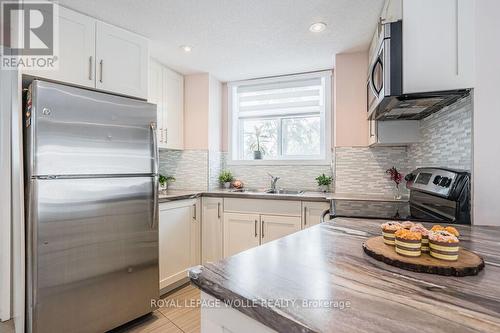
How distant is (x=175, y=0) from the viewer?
1.78 m

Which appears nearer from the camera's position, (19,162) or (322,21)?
(19,162)

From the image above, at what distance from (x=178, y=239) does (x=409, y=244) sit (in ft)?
7.13

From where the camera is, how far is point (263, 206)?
2.62 meters

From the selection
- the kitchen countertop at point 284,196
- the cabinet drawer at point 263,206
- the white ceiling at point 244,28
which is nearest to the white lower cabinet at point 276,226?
the cabinet drawer at point 263,206

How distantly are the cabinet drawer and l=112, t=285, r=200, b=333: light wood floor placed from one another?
907 millimetres

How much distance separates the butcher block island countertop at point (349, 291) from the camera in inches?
19.3

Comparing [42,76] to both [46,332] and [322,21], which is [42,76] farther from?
[322,21]

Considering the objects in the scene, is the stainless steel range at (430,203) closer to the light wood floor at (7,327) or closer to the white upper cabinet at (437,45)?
the white upper cabinet at (437,45)

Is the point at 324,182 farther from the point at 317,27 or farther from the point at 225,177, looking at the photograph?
the point at 317,27

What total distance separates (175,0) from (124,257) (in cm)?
182

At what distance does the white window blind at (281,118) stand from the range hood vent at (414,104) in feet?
3.64

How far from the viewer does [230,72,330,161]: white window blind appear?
10.4ft

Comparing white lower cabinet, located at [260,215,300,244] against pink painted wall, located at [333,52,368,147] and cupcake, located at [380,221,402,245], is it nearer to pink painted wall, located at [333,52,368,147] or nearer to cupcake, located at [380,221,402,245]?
pink painted wall, located at [333,52,368,147]

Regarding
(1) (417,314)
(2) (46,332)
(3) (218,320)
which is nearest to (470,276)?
(1) (417,314)
